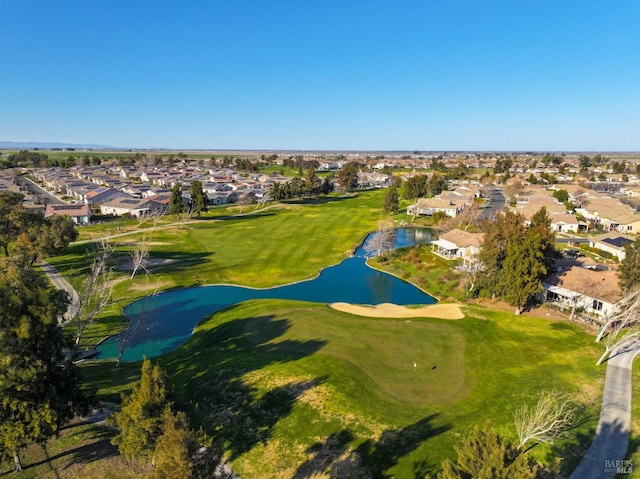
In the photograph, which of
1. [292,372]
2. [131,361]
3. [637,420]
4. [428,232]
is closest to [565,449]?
[637,420]

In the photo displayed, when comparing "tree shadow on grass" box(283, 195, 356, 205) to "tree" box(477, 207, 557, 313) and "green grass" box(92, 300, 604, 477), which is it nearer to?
"tree" box(477, 207, 557, 313)

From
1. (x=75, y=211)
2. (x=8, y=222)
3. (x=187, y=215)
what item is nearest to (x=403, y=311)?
(x=8, y=222)

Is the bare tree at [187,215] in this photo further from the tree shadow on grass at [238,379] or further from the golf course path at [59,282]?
the tree shadow on grass at [238,379]

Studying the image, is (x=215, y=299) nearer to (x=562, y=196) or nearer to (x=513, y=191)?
(x=562, y=196)

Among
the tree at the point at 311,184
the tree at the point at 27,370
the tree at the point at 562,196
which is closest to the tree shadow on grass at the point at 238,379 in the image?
the tree at the point at 27,370

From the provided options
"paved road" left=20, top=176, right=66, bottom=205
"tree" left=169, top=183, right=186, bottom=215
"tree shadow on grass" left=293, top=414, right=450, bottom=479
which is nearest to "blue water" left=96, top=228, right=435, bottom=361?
"tree shadow on grass" left=293, top=414, right=450, bottom=479
